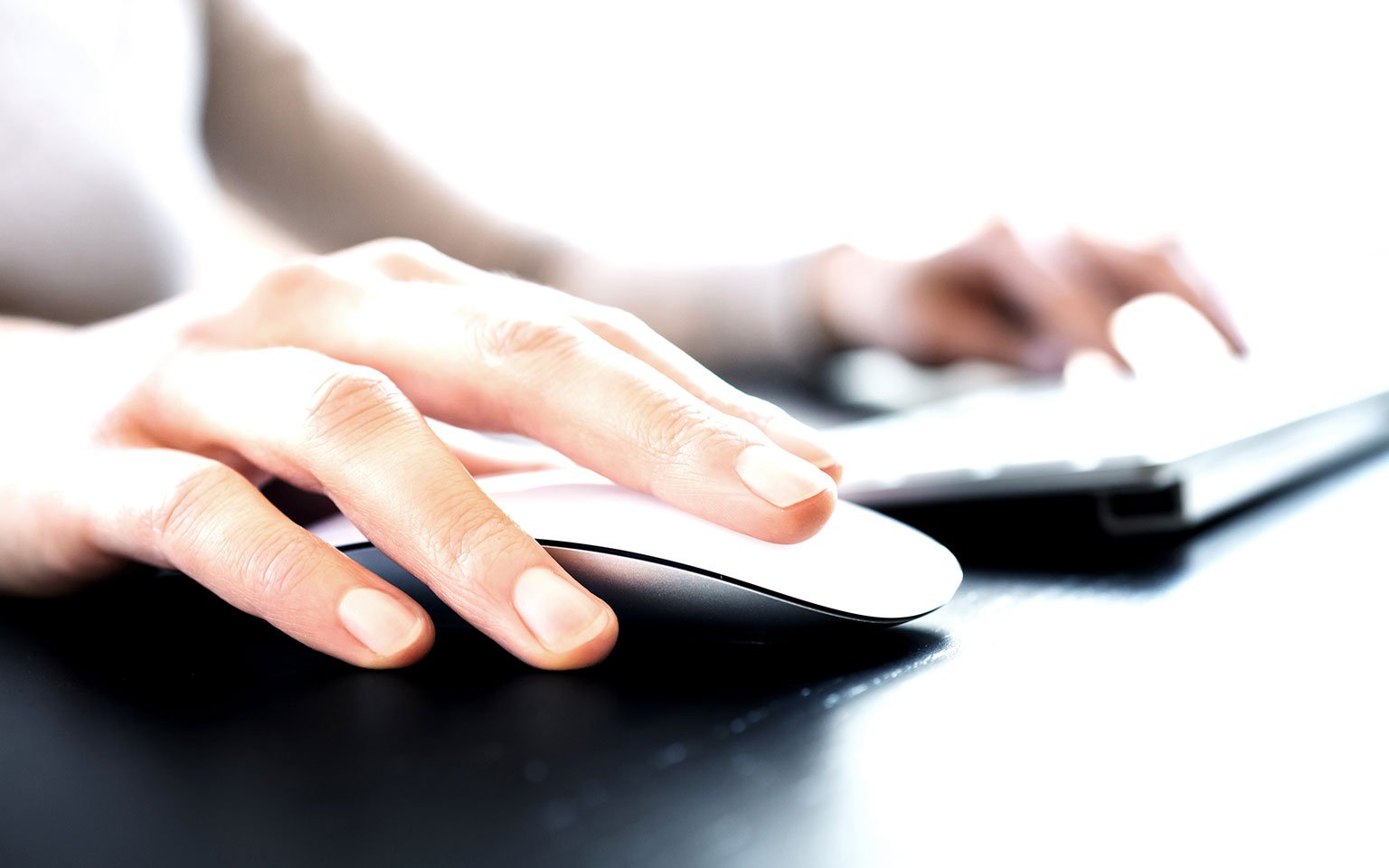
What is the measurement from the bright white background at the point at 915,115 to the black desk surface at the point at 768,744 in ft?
5.24

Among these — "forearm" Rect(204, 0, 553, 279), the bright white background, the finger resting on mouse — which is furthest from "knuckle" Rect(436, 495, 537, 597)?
the bright white background

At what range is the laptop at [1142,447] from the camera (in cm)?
43

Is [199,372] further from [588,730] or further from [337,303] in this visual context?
[588,730]

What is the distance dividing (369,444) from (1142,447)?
0.99 ft

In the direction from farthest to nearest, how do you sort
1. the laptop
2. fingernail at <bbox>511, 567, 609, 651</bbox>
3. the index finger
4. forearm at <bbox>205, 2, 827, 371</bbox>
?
forearm at <bbox>205, 2, 827, 371</bbox>, the index finger, the laptop, fingernail at <bbox>511, 567, 609, 651</bbox>

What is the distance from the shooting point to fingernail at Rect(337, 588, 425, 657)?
32cm

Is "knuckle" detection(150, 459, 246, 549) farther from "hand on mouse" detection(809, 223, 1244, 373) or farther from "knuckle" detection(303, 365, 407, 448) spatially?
"hand on mouse" detection(809, 223, 1244, 373)

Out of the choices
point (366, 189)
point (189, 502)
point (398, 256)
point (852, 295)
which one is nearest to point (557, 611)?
point (189, 502)

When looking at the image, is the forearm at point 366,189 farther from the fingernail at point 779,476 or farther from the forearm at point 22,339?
the fingernail at point 779,476

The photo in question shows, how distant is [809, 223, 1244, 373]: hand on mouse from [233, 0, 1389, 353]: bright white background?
0.77 meters

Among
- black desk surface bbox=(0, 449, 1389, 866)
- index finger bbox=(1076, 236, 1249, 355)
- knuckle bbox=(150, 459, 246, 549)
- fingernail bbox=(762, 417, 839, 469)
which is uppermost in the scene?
index finger bbox=(1076, 236, 1249, 355)

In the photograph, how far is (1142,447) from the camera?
42cm

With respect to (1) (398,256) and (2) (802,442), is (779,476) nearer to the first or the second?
(2) (802,442)

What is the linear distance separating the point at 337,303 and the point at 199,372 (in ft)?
0.20
